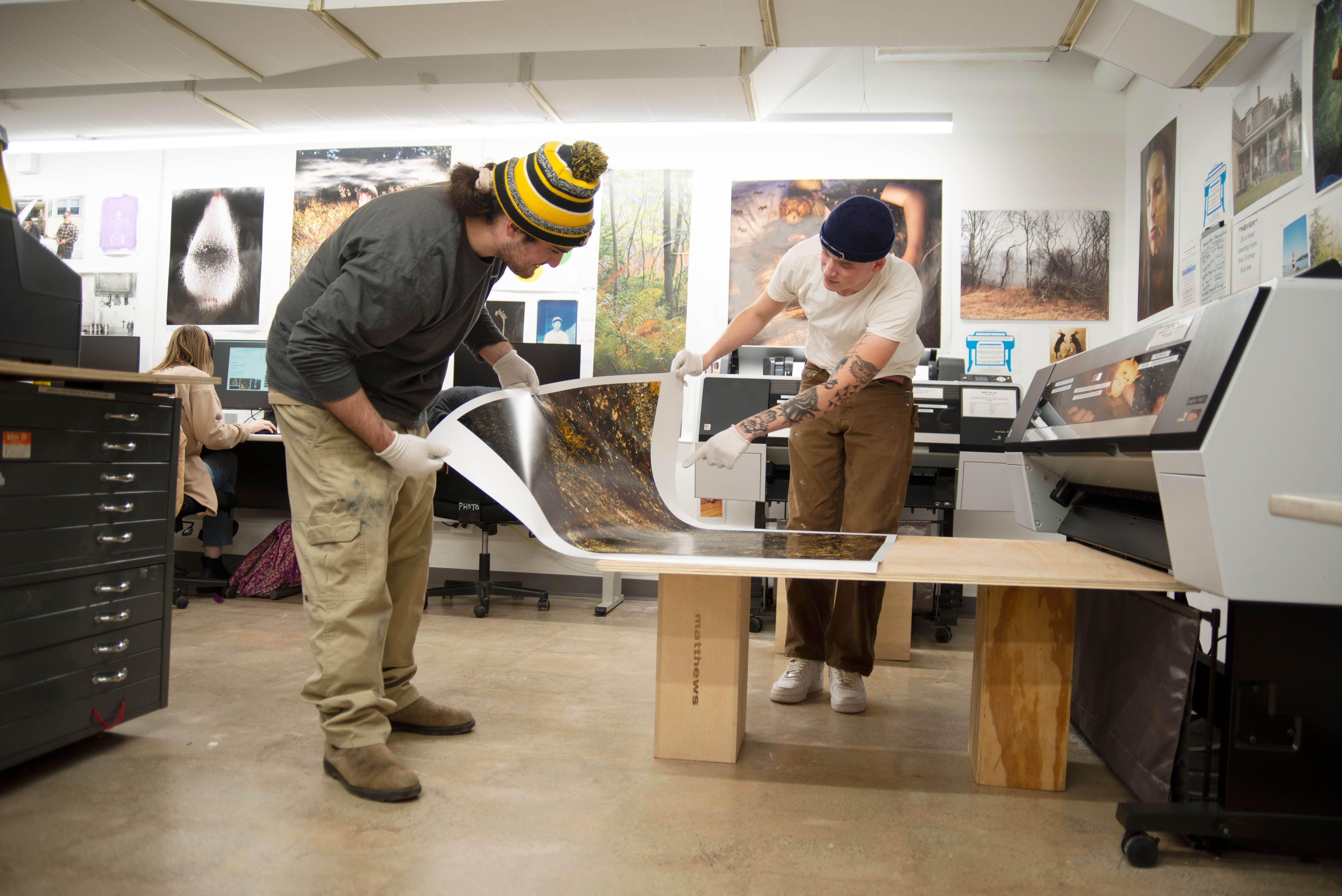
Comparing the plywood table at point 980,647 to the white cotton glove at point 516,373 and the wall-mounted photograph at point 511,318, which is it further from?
the wall-mounted photograph at point 511,318

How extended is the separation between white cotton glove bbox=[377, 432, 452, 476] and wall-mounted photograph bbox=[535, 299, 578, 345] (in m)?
2.65

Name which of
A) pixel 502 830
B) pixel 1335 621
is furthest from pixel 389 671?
pixel 1335 621

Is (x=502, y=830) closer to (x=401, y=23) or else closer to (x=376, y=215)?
(x=376, y=215)

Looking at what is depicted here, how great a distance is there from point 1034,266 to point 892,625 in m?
2.03

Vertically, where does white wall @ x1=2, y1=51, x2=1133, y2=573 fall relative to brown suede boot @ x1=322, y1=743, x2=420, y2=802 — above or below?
above

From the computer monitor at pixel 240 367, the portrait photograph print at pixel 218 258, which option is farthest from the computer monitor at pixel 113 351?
the computer monitor at pixel 240 367

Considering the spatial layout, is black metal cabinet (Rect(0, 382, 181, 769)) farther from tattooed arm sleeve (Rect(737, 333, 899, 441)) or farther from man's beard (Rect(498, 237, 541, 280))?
tattooed arm sleeve (Rect(737, 333, 899, 441))

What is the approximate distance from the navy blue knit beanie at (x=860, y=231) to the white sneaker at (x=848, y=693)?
116 centimetres

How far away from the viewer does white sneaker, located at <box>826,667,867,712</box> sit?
2346 mm

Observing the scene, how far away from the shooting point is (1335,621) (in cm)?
140

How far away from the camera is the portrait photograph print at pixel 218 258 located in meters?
4.59

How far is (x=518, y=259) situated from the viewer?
1740 millimetres

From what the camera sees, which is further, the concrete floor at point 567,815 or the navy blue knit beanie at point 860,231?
the navy blue knit beanie at point 860,231

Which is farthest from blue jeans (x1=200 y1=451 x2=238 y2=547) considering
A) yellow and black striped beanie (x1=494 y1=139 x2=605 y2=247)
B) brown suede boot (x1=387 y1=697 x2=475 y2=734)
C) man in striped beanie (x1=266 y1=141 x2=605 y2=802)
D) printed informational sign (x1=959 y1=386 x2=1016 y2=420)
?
printed informational sign (x1=959 y1=386 x2=1016 y2=420)
